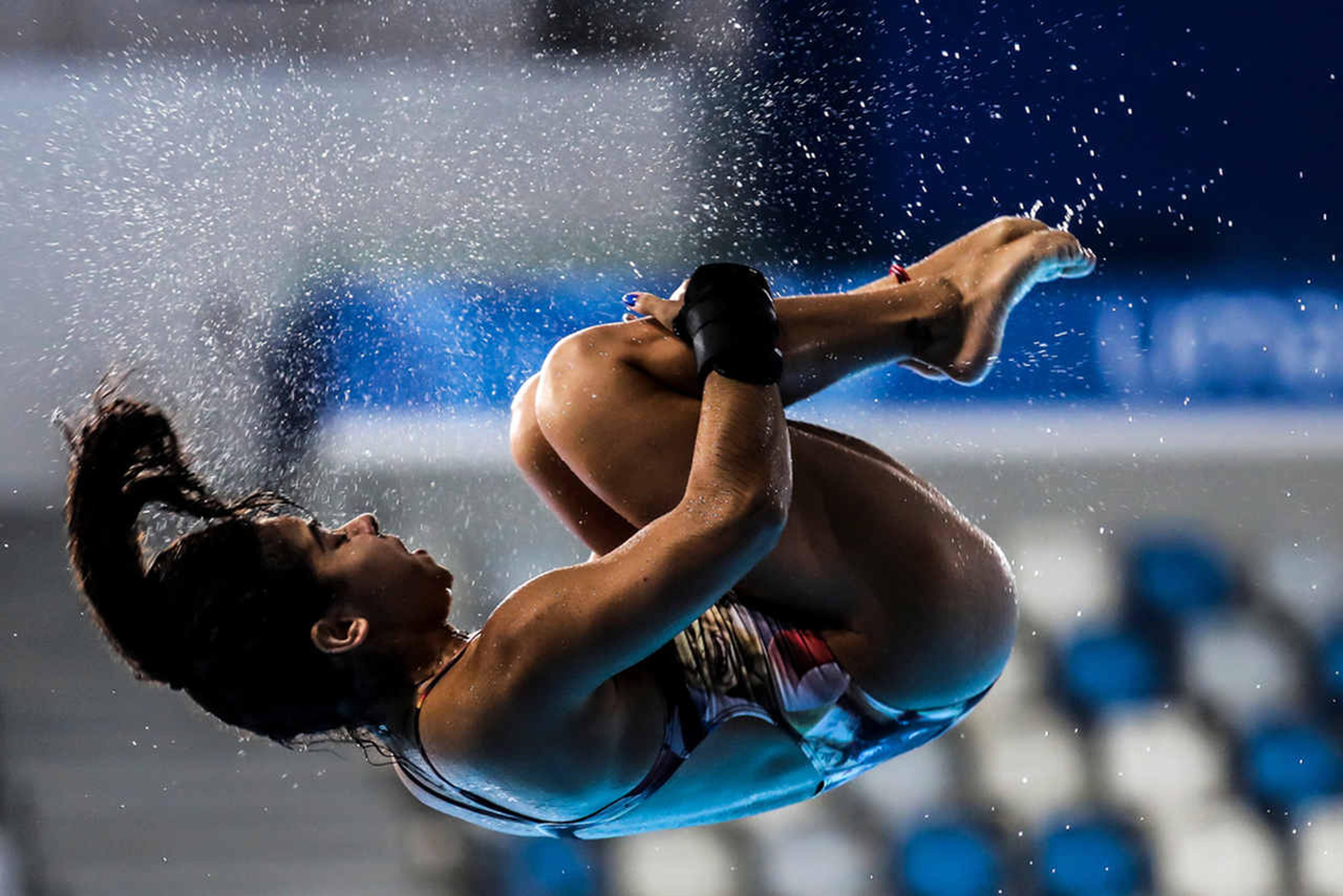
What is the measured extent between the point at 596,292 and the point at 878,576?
1768 mm

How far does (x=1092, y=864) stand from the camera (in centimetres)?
347

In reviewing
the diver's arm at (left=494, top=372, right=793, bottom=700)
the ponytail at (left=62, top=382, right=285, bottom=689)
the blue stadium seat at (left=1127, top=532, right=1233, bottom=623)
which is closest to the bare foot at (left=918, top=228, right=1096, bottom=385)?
the diver's arm at (left=494, top=372, right=793, bottom=700)

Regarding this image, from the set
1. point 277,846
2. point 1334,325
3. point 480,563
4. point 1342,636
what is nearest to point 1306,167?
point 1334,325

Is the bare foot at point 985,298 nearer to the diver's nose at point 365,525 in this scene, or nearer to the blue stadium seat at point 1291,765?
the diver's nose at point 365,525

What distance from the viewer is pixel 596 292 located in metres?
3.10

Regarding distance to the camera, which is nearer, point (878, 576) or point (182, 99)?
point (878, 576)

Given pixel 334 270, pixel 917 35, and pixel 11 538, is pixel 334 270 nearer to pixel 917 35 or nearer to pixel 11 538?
pixel 11 538

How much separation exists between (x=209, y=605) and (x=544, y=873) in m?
2.32

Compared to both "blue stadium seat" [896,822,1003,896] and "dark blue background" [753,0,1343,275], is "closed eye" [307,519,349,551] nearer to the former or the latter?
"dark blue background" [753,0,1343,275]

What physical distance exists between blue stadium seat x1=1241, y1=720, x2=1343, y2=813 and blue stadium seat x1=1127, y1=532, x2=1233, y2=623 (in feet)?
1.24

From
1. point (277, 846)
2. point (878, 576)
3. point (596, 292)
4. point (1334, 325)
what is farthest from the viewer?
point (277, 846)

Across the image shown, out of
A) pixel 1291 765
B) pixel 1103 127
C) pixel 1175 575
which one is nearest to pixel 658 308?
pixel 1103 127

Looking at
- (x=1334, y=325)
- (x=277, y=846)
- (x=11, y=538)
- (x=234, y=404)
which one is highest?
(x=1334, y=325)

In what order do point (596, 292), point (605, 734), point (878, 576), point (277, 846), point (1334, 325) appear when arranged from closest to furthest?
Result: point (605, 734) → point (878, 576) → point (596, 292) → point (1334, 325) → point (277, 846)
